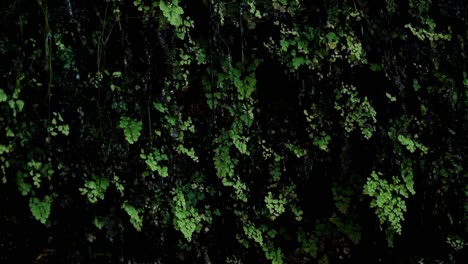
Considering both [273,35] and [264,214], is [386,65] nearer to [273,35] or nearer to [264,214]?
[273,35]

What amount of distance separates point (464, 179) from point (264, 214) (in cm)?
155

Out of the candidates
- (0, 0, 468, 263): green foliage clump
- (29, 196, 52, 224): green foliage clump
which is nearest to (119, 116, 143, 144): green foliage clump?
(0, 0, 468, 263): green foliage clump

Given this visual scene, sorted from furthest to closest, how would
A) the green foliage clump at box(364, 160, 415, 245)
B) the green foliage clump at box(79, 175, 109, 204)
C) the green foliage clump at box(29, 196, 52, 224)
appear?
the green foliage clump at box(364, 160, 415, 245)
the green foliage clump at box(79, 175, 109, 204)
the green foliage clump at box(29, 196, 52, 224)

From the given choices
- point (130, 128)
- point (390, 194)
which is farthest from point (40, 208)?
point (390, 194)

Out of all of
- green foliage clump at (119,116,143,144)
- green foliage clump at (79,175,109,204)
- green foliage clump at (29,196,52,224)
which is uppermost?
green foliage clump at (119,116,143,144)

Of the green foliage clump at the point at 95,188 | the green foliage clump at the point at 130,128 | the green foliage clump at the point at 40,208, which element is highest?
the green foliage clump at the point at 130,128

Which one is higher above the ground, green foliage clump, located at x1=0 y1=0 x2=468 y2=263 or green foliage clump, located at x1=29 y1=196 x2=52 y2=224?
green foliage clump, located at x1=0 y1=0 x2=468 y2=263

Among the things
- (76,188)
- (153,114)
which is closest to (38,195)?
(76,188)

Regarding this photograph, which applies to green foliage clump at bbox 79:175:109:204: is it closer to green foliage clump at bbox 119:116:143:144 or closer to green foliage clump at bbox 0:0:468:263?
green foliage clump at bbox 0:0:468:263

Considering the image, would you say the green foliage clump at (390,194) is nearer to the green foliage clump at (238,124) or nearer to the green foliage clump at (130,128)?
the green foliage clump at (238,124)

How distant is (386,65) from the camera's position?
3049 mm

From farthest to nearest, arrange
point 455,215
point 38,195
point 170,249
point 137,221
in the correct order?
1. point 455,215
2. point 170,249
3. point 137,221
4. point 38,195

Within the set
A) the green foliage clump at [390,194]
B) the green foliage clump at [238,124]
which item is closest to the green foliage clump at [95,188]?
the green foliage clump at [238,124]

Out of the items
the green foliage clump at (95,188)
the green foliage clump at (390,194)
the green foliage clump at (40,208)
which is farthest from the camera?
the green foliage clump at (390,194)
